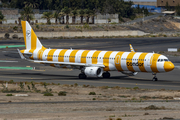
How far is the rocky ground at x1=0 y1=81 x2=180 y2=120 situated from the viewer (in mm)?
23520

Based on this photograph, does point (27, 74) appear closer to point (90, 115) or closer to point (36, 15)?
point (90, 115)

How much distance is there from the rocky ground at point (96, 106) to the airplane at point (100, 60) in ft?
33.4

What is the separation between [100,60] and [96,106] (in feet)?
79.4

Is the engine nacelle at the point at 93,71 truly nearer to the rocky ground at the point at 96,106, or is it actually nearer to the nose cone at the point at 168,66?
the nose cone at the point at 168,66

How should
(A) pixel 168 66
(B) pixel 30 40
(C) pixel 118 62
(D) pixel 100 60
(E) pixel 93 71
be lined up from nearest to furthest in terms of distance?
(A) pixel 168 66 → (C) pixel 118 62 → (E) pixel 93 71 → (D) pixel 100 60 → (B) pixel 30 40

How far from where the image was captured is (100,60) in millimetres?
52188

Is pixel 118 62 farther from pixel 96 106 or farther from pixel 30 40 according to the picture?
pixel 96 106

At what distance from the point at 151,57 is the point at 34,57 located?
801 inches

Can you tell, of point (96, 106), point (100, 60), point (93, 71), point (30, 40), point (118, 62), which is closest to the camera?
point (96, 106)

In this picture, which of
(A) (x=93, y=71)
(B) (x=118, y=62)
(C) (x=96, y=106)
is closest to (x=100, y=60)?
(A) (x=93, y=71)

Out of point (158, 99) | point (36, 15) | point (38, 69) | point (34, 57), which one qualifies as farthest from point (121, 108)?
point (36, 15)

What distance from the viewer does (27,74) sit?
189ft

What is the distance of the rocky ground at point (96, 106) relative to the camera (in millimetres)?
23520

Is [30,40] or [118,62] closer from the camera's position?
[118,62]
